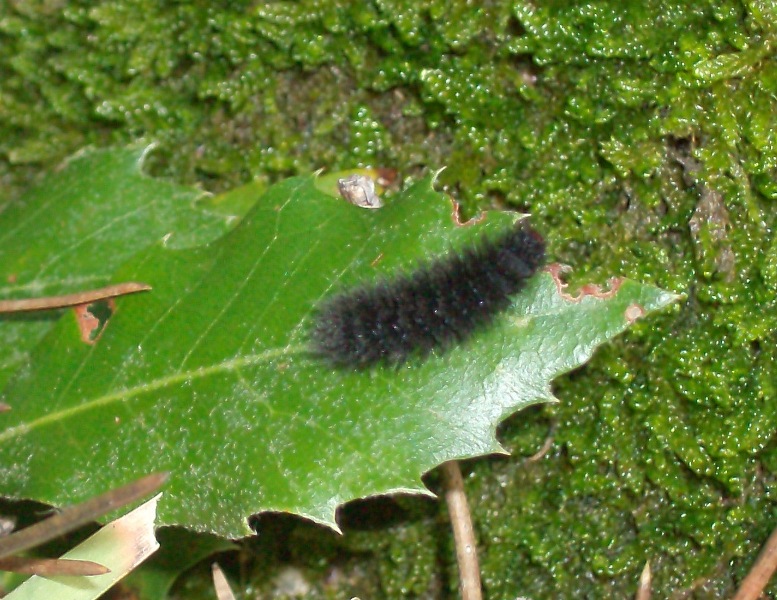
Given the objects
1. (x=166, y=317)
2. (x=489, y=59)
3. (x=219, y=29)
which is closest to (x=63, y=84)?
(x=219, y=29)

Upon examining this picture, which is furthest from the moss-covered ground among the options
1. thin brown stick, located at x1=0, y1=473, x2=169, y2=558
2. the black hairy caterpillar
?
thin brown stick, located at x1=0, y1=473, x2=169, y2=558

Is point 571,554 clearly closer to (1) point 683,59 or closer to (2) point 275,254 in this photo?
(2) point 275,254

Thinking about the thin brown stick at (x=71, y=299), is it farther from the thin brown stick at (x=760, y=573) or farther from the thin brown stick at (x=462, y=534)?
the thin brown stick at (x=760, y=573)

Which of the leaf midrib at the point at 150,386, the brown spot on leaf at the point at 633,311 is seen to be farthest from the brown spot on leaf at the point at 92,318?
the brown spot on leaf at the point at 633,311

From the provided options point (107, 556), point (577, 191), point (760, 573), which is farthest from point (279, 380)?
point (760, 573)

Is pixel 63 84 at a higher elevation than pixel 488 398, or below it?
higher

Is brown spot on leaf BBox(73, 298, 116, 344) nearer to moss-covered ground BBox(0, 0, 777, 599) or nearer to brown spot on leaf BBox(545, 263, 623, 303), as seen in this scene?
moss-covered ground BBox(0, 0, 777, 599)

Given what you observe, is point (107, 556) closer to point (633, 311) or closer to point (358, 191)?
point (358, 191)

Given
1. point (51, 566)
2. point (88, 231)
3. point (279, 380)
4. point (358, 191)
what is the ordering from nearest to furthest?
point (51, 566) < point (279, 380) < point (358, 191) < point (88, 231)
